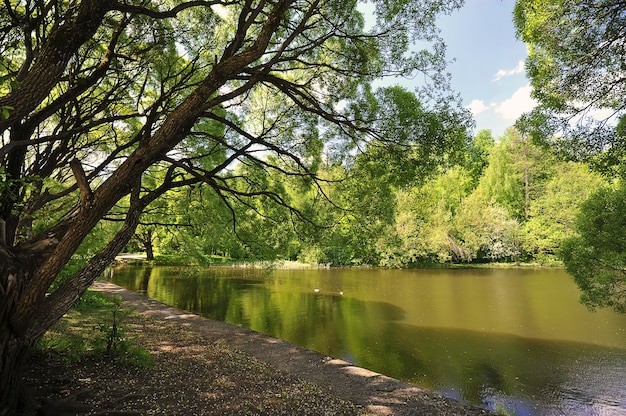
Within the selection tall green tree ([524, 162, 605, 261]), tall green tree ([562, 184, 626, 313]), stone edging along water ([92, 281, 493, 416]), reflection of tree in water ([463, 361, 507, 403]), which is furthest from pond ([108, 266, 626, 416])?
tall green tree ([524, 162, 605, 261])

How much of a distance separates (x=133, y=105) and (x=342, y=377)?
7713 mm

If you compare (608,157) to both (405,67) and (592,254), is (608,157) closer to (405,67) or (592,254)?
(592,254)

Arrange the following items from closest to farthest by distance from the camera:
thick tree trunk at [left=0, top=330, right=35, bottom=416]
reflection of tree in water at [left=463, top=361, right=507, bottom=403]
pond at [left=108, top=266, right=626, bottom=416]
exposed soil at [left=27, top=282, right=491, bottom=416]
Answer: thick tree trunk at [left=0, top=330, right=35, bottom=416] → exposed soil at [left=27, top=282, right=491, bottom=416] → reflection of tree in water at [left=463, top=361, right=507, bottom=403] → pond at [left=108, top=266, right=626, bottom=416]

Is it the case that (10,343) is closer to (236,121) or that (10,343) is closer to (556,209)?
(236,121)

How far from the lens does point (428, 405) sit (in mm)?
5863

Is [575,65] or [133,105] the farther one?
[133,105]

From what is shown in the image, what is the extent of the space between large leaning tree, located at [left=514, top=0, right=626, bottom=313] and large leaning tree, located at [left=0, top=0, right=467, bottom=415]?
210 cm

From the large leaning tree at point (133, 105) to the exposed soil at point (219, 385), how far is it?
3.59 ft

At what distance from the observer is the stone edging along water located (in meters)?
5.77

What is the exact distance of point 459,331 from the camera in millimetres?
12359

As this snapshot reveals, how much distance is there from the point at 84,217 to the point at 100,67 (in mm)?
2753

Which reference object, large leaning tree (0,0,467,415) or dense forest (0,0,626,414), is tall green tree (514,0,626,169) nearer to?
dense forest (0,0,626,414)

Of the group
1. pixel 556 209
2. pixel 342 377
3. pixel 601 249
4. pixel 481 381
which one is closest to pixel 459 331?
pixel 481 381

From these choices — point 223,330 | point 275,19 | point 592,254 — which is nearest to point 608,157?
point 592,254
